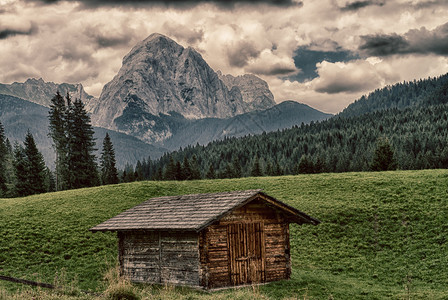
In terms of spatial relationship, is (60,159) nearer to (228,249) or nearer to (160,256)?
(160,256)

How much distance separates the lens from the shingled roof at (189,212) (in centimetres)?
2238

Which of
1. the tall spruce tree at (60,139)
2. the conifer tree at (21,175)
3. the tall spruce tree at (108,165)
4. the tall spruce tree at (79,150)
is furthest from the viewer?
the tall spruce tree at (108,165)

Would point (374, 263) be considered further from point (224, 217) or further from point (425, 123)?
point (425, 123)

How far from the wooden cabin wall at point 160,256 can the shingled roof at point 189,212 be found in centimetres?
73

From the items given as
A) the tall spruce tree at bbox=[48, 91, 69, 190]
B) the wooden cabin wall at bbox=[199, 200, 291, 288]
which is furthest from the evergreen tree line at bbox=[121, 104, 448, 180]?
the wooden cabin wall at bbox=[199, 200, 291, 288]

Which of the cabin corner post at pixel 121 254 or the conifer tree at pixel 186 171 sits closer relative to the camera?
the cabin corner post at pixel 121 254

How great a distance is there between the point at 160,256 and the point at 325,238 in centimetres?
1671

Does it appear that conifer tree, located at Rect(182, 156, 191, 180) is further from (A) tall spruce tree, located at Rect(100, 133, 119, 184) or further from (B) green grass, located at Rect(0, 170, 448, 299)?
(B) green grass, located at Rect(0, 170, 448, 299)

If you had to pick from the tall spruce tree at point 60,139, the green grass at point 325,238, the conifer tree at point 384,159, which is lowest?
the green grass at point 325,238

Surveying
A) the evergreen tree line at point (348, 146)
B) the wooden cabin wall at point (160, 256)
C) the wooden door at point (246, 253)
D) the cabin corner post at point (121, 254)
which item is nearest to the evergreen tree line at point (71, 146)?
the evergreen tree line at point (348, 146)

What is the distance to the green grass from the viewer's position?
960 inches

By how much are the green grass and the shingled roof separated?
3.31m

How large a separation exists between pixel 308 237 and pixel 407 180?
1524 centimetres

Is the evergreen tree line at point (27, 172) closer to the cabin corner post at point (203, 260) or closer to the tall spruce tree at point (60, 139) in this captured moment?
the tall spruce tree at point (60, 139)
